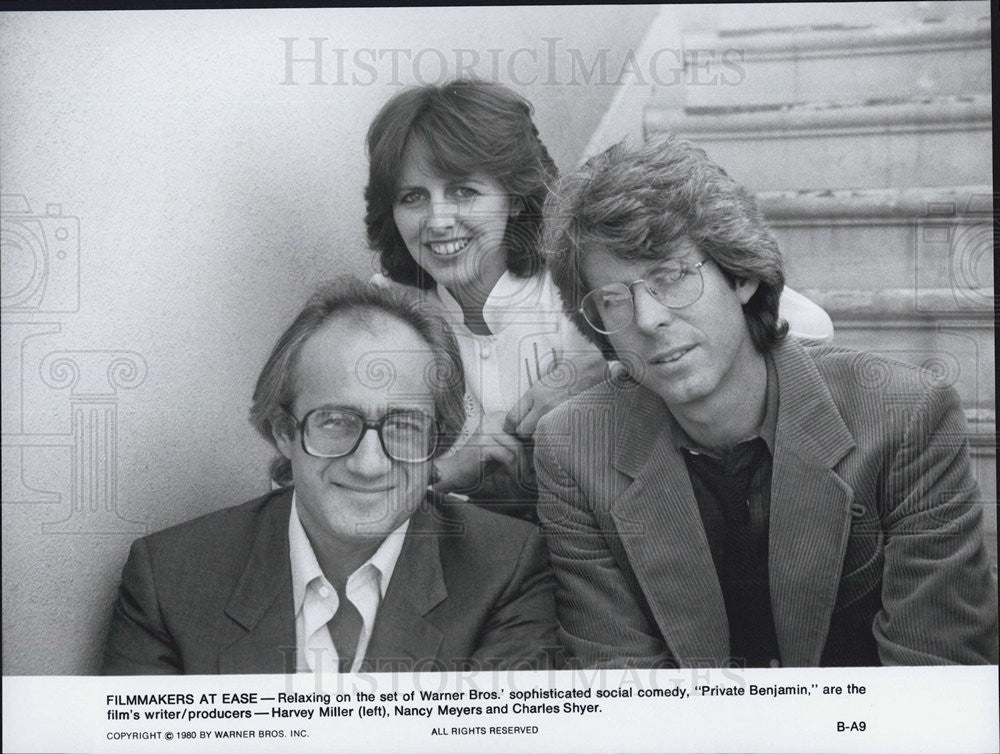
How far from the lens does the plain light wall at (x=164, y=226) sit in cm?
346

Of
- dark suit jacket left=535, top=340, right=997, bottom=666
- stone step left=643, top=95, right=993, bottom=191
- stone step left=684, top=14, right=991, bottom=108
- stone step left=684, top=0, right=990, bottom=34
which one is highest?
stone step left=684, top=0, right=990, bottom=34

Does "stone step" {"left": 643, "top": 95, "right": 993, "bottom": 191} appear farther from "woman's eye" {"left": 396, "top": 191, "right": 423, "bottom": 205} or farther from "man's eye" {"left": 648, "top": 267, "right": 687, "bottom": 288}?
"woman's eye" {"left": 396, "top": 191, "right": 423, "bottom": 205}

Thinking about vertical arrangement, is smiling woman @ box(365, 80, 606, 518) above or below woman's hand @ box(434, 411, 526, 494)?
above

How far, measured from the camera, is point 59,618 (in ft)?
11.4

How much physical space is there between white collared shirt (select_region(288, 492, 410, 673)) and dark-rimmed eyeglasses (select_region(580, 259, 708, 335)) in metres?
0.90

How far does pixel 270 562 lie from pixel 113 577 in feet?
1.57

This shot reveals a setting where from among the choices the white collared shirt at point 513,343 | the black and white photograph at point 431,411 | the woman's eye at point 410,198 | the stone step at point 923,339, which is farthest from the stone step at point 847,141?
the woman's eye at point 410,198

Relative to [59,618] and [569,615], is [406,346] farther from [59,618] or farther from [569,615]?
[59,618]

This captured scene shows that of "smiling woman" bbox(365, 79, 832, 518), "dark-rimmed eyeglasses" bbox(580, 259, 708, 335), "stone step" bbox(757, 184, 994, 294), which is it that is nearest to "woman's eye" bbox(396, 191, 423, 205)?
"smiling woman" bbox(365, 79, 832, 518)

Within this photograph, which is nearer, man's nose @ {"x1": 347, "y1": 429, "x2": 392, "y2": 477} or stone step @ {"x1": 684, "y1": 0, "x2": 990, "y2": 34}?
man's nose @ {"x1": 347, "y1": 429, "x2": 392, "y2": 477}

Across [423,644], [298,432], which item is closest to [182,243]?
[298,432]

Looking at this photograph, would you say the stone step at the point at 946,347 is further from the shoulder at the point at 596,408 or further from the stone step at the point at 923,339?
the shoulder at the point at 596,408

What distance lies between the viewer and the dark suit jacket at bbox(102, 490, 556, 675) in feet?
11.3

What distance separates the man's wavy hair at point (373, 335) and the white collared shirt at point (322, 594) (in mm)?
232
